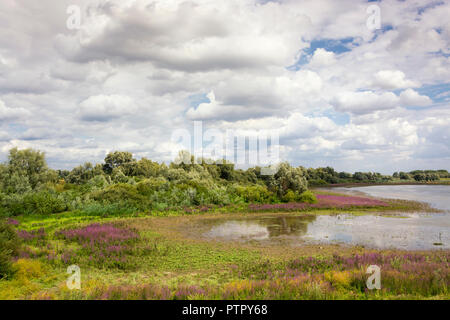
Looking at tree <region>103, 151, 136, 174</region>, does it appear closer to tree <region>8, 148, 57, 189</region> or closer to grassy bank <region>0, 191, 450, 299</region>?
tree <region>8, 148, 57, 189</region>

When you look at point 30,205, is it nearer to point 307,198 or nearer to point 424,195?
point 307,198

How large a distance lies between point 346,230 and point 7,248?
1900 cm

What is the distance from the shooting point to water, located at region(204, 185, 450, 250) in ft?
50.2

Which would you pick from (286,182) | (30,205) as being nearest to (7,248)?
(30,205)

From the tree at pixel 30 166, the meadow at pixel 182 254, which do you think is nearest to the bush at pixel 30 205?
the meadow at pixel 182 254

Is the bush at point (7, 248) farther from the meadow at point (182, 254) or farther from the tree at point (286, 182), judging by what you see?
the tree at point (286, 182)

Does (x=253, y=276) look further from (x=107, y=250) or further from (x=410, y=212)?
(x=410, y=212)

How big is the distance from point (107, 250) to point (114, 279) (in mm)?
3704

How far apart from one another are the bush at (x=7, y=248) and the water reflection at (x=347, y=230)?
10.3 m

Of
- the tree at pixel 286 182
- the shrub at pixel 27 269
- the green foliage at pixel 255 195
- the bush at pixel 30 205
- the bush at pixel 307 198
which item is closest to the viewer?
the shrub at pixel 27 269

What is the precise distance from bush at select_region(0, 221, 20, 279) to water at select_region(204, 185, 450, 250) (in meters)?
10.4

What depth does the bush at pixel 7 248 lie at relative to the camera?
27.5 feet
